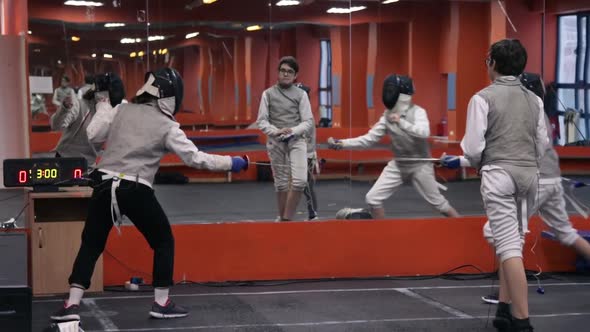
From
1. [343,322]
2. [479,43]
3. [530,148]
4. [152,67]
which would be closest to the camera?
[530,148]

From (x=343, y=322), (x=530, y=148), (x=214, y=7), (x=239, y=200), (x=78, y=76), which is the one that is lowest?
(x=343, y=322)

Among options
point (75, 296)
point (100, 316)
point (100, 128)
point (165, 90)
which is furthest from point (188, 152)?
point (100, 316)

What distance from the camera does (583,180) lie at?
9.37 m

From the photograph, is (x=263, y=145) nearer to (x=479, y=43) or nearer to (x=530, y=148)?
(x=479, y=43)

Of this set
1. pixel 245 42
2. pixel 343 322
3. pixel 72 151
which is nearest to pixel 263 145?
pixel 245 42

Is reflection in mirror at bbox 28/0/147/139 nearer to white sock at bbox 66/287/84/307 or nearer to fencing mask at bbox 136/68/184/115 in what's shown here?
fencing mask at bbox 136/68/184/115

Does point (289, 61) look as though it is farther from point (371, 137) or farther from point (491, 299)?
point (491, 299)

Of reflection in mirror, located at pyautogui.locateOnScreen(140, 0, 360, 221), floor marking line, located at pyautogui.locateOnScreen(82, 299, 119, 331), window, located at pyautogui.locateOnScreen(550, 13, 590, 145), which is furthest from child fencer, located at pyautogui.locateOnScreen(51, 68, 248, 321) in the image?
window, located at pyautogui.locateOnScreen(550, 13, 590, 145)

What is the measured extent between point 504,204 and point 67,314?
2890 millimetres

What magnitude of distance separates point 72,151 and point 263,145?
160cm

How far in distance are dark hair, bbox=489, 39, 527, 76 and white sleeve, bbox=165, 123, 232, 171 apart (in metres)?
1.95

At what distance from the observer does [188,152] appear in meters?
6.95

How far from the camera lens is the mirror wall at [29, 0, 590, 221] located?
832 cm

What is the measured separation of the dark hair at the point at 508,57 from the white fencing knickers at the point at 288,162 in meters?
2.46
